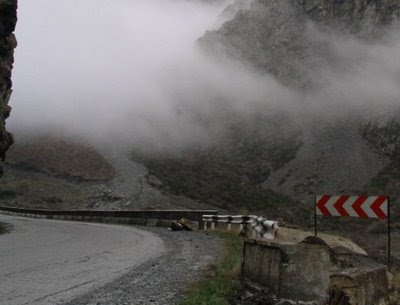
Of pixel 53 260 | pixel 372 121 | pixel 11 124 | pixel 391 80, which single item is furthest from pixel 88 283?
pixel 11 124

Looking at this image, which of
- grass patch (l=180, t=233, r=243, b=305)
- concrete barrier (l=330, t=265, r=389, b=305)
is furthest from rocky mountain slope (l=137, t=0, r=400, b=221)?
concrete barrier (l=330, t=265, r=389, b=305)

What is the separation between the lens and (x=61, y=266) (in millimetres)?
11070

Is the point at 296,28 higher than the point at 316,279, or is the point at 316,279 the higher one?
the point at 296,28

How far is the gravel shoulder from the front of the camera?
299 inches

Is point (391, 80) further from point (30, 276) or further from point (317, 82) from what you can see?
point (30, 276)

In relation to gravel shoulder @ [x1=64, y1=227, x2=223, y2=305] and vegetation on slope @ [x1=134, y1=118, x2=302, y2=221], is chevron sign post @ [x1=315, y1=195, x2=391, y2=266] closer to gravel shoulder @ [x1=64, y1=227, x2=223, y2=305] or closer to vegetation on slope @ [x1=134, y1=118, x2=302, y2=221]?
gravel shoulder @ [x1=64, y1=227, x2=223, y2=305]

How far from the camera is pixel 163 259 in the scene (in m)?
12.8

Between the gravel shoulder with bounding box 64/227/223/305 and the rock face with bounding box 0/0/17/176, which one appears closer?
the gravel shoulder with bounding box 64/227/223/305

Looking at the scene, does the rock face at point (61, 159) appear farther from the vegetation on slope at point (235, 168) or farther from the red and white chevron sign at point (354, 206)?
the red and white chevron sign at point (354, 206)

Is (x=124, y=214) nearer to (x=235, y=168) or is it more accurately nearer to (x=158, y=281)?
(x=158, y=281)

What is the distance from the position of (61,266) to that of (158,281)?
2.75 meters

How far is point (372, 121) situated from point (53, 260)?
119 m

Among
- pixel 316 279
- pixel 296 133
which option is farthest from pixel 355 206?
pixel 296 133

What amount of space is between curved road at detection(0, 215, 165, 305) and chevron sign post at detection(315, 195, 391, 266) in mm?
4619
